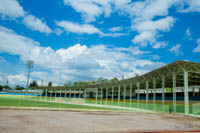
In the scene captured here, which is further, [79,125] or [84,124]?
[84,124]

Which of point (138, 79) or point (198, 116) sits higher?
point (138, 79)

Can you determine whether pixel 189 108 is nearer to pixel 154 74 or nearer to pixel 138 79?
pixel 154 74

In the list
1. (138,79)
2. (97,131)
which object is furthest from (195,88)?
(97,131)

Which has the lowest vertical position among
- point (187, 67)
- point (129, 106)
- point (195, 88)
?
point (129, 106)

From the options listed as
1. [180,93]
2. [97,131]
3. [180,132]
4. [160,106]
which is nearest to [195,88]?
[180,93]

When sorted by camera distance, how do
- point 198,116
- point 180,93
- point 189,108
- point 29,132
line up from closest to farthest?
point 29,132
point 198,116
point 189,108
point 180,93

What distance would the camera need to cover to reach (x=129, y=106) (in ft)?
111

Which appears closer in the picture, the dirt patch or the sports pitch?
the dirt patch

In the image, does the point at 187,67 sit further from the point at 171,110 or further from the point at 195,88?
the point at 195,88

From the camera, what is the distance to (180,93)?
49312mm

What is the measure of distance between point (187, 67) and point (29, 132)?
843 inches

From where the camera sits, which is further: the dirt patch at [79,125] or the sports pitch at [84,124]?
the sports pitch at [84,124]

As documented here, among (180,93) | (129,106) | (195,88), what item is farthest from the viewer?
(180,93)

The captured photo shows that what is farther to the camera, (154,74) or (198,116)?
(154,74)
